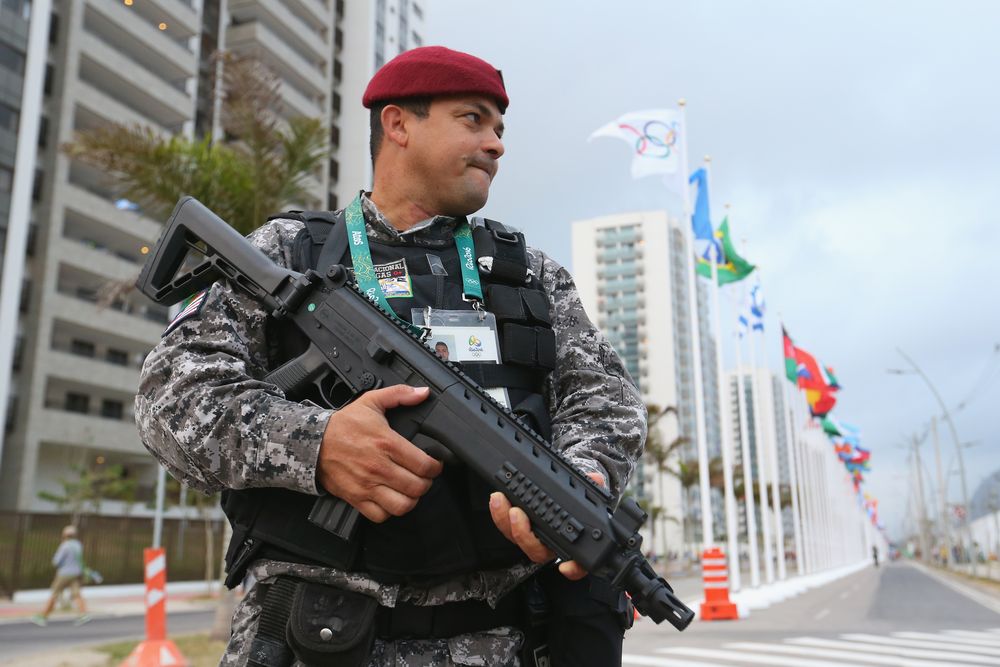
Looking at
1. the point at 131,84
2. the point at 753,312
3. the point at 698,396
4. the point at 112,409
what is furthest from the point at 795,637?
the point at 131,84

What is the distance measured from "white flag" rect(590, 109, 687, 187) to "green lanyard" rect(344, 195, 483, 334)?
1181cm

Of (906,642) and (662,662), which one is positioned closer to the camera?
(662,662)

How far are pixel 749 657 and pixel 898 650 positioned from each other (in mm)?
2101

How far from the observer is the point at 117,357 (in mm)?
34594

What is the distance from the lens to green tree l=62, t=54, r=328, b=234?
836 cm

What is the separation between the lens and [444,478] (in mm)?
1488

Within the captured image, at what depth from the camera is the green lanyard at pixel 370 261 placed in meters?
1.69

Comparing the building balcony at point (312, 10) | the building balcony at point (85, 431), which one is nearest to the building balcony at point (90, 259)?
the building balcony at point (85, 431)

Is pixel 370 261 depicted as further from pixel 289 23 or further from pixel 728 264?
pixel 289 23

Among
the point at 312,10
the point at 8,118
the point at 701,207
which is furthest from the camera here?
the point at 312,10

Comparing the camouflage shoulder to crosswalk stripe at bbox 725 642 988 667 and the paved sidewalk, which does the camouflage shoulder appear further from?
the paved sidewalk

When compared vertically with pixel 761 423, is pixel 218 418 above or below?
below

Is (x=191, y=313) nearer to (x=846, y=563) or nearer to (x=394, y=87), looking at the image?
(x=394, y=87)

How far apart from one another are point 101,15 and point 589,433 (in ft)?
116
